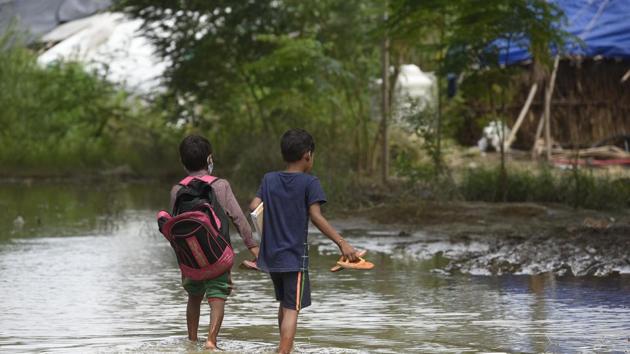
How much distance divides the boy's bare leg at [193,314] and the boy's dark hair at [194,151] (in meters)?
0.84

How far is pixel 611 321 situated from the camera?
9.20 meters

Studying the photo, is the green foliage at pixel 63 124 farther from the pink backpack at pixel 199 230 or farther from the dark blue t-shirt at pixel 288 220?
the dark blue t-shirt at pixel 288 220

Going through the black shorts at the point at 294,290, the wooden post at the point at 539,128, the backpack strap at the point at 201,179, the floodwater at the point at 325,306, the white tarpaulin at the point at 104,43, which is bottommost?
the floodwater at the point at 325,306

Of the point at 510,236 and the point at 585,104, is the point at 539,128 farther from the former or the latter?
the point at 510,236

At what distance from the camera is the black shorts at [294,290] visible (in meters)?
7.77

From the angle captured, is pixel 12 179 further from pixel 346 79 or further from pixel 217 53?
pixel 346 79

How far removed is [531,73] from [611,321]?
19.9 meters

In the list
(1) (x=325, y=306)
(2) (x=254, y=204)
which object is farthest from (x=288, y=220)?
(1) (x=325, y=306)

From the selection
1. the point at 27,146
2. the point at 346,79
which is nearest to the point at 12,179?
the point at 27,146

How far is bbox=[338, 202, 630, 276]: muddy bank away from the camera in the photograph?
12.2m

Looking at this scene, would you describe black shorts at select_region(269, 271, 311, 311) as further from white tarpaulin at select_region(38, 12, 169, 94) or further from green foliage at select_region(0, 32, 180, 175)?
white tarpaulin at select_region(38, 12, 169, 94)

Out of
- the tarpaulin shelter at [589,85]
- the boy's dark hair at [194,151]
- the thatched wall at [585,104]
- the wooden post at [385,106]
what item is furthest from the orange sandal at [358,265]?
the thatched wall at [585,104]

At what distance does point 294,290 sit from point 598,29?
855 inches

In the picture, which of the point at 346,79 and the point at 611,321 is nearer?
the point at 611,321
